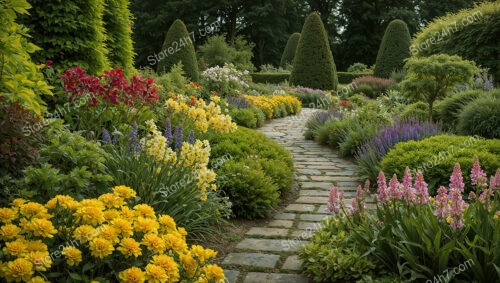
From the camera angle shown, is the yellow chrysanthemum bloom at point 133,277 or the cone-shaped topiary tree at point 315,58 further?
the cone-shaped topiary tree at point 315,58

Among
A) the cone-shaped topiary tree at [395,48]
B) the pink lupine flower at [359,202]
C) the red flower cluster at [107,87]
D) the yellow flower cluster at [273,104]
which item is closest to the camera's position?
the pink lupine flower at [359,202]

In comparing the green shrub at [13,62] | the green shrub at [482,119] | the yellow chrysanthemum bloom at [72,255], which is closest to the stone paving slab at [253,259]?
the yellow chrysanthemum bloom at [72,255]

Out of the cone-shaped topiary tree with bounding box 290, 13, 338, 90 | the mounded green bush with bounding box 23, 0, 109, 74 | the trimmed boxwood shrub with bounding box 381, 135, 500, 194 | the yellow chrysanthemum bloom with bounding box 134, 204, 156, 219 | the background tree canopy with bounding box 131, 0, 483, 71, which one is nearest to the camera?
the yellow chrysanthemum bloom with bounding box 134, 204, 156, 219

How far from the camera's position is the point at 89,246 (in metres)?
2.23

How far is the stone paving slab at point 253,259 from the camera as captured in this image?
323 centimetres

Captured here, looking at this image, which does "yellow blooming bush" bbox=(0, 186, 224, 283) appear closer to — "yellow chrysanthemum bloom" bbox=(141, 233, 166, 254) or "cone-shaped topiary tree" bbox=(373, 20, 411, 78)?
"yellow chrysanthemum bloom" bbox=(141, 233, 166, 254)

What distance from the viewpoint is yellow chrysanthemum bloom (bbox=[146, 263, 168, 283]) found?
2082 millimetres

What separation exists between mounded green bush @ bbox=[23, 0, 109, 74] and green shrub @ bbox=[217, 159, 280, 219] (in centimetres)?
266

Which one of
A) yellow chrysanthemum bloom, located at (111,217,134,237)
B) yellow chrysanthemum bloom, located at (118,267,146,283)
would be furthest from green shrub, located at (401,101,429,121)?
yellow chrysanthemum bloom, located at (118,267,146,283)

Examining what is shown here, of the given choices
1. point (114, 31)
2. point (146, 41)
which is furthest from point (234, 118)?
point (146, 41)

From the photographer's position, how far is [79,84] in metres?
4.32

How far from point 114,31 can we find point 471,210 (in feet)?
20.1

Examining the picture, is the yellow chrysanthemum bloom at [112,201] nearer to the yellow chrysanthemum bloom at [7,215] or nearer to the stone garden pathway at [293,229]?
the yellow chrysanthemum bloom at [7,215]

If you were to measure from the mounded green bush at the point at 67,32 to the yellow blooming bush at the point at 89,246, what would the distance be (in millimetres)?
3559
